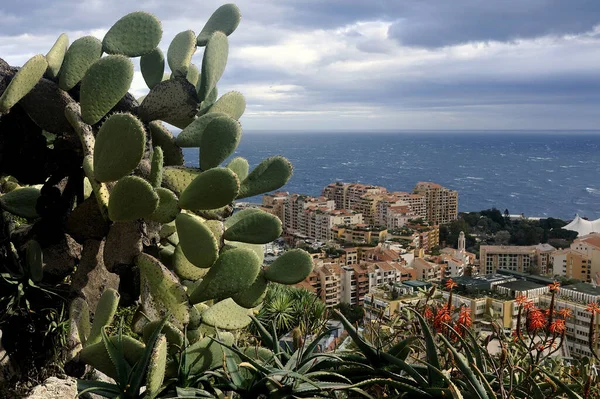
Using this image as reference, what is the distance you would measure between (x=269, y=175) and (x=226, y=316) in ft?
1.49

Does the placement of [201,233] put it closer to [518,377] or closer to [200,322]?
[200,322]

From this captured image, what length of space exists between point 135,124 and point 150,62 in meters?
0.67

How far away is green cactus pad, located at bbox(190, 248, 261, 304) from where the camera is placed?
4.75ft

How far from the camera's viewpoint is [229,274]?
1.45 m

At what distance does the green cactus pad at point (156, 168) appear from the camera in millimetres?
1507

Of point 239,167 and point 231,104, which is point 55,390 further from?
point 231,104

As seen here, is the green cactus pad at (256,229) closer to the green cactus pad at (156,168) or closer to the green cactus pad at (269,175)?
the green cactus pad at (269,175)

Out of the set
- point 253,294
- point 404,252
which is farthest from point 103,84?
point 404,252

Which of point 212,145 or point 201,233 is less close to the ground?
point 212,145

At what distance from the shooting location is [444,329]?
135cm

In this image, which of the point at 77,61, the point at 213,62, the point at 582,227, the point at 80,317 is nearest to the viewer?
the point at 80,317

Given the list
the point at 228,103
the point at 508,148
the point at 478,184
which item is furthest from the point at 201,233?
the point at 508,148

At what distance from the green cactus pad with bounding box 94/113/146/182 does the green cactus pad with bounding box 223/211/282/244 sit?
369 mm

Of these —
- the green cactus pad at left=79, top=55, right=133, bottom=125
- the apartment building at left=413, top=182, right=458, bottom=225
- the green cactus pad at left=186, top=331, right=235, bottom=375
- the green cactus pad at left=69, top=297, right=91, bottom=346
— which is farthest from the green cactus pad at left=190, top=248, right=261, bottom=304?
the apartment building at left=413, top=182, right=458, bottom=225
